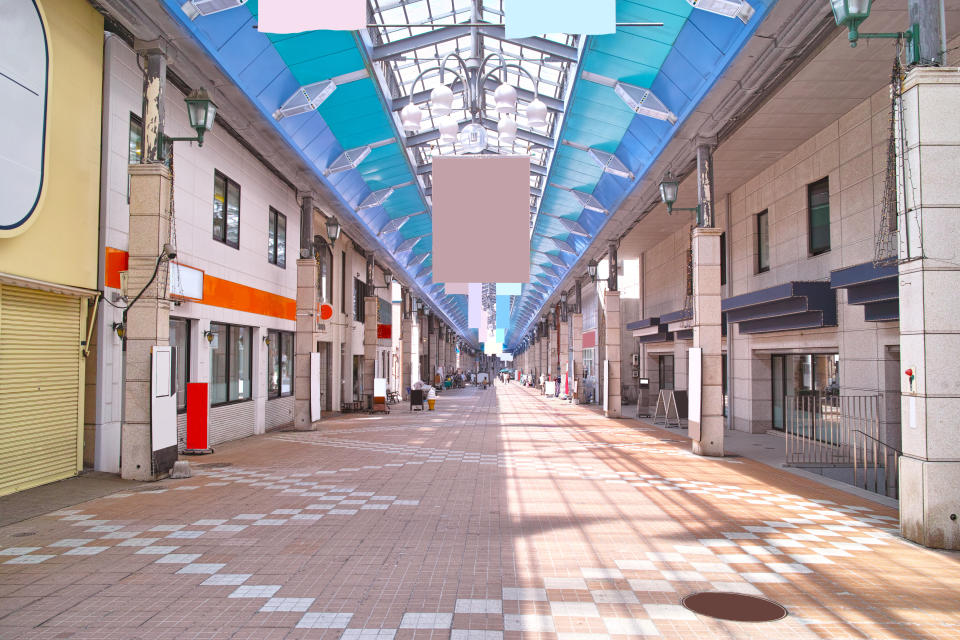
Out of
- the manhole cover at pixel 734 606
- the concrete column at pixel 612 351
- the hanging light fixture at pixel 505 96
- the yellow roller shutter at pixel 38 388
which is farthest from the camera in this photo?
the concrete column at pixel 612 351

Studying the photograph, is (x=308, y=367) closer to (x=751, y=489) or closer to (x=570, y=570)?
(x=751, y=489)

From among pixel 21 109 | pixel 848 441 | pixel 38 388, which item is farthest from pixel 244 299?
pixel 848 441

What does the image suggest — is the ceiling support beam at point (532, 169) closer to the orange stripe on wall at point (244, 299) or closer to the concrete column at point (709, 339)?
the orange stripe on wall at point (244, 299)

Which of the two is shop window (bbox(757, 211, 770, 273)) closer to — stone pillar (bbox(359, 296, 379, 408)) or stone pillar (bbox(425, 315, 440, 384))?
stone pillar (bbox(359, 296, 379, 408))

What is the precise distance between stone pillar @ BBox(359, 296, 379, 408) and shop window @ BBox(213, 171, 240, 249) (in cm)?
1113

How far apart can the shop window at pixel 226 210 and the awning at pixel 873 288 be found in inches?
526

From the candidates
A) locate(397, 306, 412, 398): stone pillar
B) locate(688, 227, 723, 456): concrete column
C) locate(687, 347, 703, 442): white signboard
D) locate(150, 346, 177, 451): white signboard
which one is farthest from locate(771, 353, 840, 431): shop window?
locate(397, 306, 412, 398): stone pillar

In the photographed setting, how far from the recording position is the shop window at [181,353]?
14.0 meters

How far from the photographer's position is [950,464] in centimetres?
689

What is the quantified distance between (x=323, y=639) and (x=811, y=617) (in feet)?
12.0

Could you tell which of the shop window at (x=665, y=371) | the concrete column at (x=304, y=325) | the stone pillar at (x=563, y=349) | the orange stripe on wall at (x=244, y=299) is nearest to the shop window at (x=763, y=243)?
the shop window at (x=665, y=371)

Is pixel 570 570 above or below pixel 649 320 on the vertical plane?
below

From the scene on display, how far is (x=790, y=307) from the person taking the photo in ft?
48.0

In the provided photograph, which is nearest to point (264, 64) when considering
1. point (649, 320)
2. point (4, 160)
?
point (4, 160)
